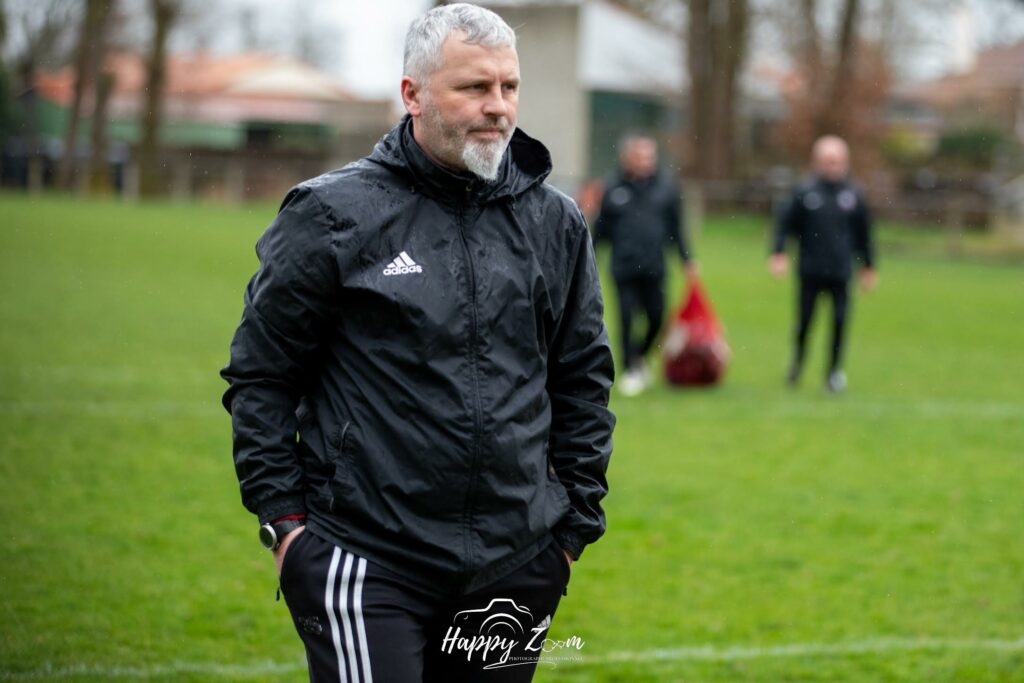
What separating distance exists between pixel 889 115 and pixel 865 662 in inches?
1565

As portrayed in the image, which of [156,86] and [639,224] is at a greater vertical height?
[156,86]

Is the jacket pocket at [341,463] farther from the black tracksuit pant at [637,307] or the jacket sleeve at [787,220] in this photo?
the jacket sleeve at [787,220]

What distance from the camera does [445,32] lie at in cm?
293

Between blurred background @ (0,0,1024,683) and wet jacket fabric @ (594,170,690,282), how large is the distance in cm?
120

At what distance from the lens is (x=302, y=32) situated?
83.5 meters

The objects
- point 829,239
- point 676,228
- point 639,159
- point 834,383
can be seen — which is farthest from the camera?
point 834,383

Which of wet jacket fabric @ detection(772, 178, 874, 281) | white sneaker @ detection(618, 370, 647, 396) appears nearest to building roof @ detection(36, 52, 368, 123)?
wet jacket fabric @ detection(772, 178, 874, 281)

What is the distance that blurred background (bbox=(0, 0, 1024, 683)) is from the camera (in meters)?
5.55

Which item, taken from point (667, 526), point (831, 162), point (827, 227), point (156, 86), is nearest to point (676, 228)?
point (827, 227)

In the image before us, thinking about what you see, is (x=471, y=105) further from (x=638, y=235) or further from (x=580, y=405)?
(x=638, y=235)

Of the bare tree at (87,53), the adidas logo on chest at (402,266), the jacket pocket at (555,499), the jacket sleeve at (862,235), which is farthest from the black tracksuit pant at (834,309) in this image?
the bare tree at (87,53)

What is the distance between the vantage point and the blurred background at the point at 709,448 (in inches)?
219

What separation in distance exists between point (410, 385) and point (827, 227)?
10235mm

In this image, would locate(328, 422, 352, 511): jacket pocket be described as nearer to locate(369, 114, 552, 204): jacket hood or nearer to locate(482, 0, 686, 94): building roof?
locate(369, 114, 552, 204): jacket hood
